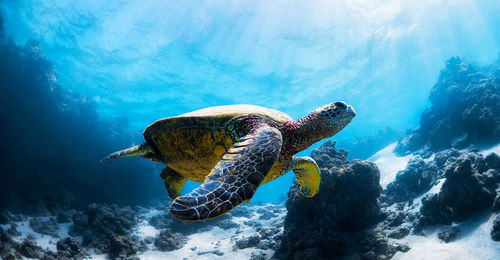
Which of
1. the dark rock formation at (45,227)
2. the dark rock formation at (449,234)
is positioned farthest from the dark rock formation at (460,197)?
the dark rock formation at (45,227)

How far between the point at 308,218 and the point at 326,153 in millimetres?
4838

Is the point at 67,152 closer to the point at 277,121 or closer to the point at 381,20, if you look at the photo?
the point at 277,121

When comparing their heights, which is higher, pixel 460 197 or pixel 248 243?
pixel 248 243

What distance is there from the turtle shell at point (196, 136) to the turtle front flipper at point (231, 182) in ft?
2.39

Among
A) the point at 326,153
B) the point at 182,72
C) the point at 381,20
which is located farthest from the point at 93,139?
the point at 381,20

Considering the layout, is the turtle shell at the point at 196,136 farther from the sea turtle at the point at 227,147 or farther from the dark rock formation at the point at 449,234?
the dark rock formation at the point at 449,234

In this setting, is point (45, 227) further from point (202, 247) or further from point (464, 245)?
point (464, 245)

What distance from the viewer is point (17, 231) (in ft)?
26.0

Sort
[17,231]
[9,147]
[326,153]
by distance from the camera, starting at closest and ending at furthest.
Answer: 1. [17,231]
2. [326,153]
3. [9,147]

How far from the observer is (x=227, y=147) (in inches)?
108

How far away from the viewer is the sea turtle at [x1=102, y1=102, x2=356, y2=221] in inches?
58.0

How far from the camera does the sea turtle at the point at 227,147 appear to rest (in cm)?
147

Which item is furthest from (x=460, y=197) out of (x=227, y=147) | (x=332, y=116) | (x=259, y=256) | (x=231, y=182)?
(x=231, y=182)

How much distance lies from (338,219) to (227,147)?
5.35 metres
